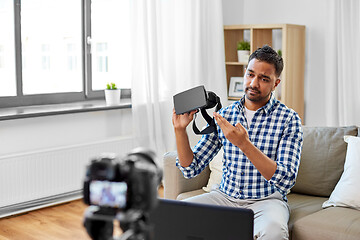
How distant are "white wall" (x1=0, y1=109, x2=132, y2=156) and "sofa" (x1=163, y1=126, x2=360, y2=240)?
1.27m

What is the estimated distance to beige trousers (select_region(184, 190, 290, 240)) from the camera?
204 cm

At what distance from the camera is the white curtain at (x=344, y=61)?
408 centimetres

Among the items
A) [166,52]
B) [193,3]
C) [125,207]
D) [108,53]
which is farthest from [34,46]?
[125,207]

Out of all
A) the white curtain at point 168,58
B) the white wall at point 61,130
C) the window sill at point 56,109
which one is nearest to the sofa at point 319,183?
the window sill at point 56,109

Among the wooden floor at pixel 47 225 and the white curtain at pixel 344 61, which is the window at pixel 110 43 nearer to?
the wooden floor at pixel 47 225

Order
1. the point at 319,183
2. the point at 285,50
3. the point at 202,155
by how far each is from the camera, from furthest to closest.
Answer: the point at 285,50
the point at 319,183
the point at 202,155

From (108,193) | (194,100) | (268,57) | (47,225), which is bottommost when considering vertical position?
(47,225)

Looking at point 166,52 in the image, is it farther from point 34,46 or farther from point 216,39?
point 34,46

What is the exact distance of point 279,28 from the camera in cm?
434

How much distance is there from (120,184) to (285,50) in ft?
11.8

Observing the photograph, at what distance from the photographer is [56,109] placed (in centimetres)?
367

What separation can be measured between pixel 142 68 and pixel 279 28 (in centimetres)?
118

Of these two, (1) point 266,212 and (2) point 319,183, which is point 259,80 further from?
(2) point 319,183

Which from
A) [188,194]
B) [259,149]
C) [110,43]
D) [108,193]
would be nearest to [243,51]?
[110,43]
